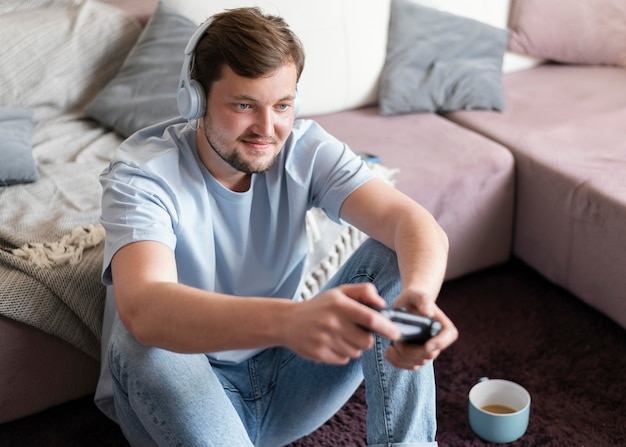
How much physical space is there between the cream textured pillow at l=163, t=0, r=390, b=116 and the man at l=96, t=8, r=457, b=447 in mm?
845

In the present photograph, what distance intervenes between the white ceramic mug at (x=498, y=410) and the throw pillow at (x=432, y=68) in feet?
3.29

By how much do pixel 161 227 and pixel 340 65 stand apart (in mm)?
1255

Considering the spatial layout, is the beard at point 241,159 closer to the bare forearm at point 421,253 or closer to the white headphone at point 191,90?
the white headphone at point 191,90

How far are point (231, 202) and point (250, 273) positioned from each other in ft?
0.49

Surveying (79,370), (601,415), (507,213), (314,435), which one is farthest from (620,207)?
(79,370)

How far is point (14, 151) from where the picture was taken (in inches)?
72.3

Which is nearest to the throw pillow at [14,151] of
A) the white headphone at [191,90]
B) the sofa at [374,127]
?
the sofa at [374,127]

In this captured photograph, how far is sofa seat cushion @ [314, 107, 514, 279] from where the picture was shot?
6.50ft

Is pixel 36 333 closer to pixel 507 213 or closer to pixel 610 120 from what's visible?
pixel 507 213

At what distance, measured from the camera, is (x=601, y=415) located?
1679 mm

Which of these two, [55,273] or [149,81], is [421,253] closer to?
[55,273]

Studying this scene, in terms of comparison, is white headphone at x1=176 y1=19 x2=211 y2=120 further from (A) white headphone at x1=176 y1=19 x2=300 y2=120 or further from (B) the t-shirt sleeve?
(B) the t-shirt sleeve

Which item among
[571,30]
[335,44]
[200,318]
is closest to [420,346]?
[200,318]

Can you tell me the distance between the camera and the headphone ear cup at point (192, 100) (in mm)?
1264
